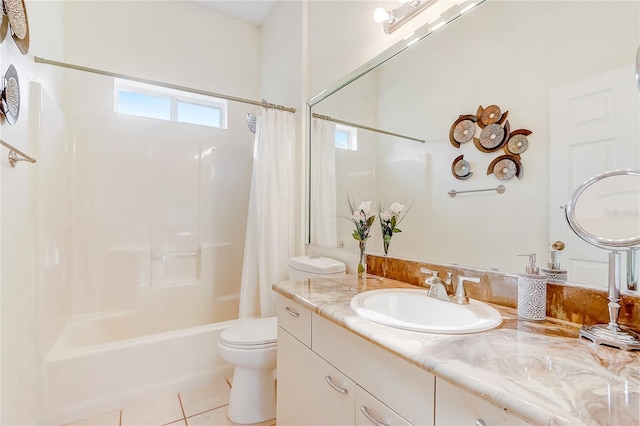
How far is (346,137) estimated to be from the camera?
1839 mm

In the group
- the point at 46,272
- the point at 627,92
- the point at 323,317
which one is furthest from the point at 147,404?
the point at 627,92

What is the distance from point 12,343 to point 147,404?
0.81 meters

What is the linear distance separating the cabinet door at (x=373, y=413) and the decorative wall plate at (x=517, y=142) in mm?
913

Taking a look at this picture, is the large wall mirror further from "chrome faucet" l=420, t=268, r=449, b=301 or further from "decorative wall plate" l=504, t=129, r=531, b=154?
"chrome faucet" l=420, t=268, r=449, b=301

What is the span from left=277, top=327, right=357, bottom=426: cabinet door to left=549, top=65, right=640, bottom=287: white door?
772 mm

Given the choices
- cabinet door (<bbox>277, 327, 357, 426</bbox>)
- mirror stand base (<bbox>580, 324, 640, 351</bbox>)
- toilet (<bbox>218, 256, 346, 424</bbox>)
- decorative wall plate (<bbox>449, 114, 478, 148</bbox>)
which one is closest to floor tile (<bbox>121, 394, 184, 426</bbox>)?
toilet (<bbox>218, 256, 346, 424</bbox>)

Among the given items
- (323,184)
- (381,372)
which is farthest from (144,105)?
(381,372)

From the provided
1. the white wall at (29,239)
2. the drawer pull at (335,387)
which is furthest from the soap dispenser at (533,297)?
the white wall at (29,239)

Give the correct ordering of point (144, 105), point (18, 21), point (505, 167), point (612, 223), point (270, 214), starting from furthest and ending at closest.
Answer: point (144, 105) < point (270, 214) < point (18, 21) < point (505, 167) < point (612, 223)

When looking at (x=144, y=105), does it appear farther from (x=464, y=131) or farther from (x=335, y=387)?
(x=335, y=387)

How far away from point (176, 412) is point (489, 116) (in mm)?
2203

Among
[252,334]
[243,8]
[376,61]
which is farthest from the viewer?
[243,8]

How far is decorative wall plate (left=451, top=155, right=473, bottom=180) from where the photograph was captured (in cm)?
114

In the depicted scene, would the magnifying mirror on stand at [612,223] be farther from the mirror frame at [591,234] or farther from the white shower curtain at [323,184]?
the white shower curtain at [323,184]
